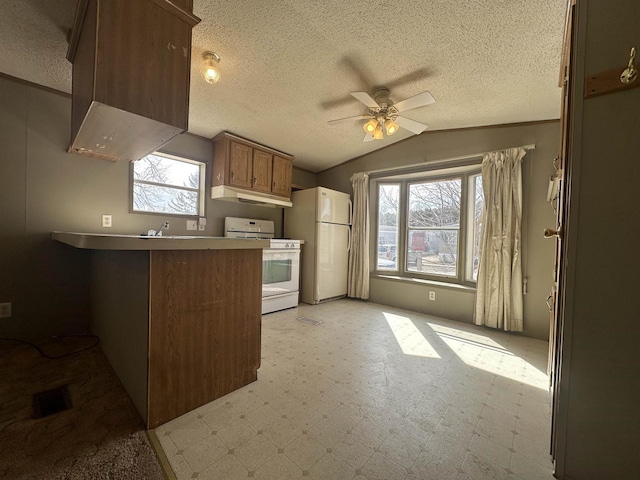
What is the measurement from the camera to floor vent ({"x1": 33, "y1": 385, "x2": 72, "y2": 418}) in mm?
1408

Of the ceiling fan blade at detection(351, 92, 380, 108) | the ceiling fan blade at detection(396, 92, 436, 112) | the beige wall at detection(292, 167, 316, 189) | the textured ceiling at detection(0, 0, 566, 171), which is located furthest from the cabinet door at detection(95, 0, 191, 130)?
the beige wall at detection(292, 167, 316, 189)

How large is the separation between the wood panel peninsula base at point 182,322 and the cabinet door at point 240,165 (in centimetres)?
172

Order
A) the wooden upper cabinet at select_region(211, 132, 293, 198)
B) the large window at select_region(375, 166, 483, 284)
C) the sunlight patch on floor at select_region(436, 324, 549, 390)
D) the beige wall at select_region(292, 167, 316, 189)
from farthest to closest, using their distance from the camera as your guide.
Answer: the beige wall at select_region(292, 167, 316, 189)
the large window at select_region(375, 166, 483, 284)
the wooden upper cabinet at select_region(211, 132, 293, 198)
the sunlight patch on floor at select_region(436, 324, 549, 390)

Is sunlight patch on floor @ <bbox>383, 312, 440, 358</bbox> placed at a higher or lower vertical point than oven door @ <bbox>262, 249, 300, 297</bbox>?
lower

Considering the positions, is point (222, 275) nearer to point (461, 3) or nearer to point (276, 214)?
point (461, 3)

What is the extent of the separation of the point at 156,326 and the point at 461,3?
2550mm

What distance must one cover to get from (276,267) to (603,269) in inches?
118

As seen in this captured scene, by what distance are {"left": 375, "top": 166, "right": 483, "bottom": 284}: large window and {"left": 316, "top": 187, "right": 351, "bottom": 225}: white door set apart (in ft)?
1.78

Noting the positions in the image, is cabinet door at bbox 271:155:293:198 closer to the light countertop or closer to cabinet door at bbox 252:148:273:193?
cabinet door at bbox 252:148:273:193

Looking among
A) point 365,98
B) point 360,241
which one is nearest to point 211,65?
point 365,98

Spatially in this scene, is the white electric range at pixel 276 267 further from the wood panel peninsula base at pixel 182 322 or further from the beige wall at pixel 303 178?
the wood panel peninsula base at pixel 182 322

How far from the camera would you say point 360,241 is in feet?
13.7

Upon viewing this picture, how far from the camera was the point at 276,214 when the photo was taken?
14.0 feet

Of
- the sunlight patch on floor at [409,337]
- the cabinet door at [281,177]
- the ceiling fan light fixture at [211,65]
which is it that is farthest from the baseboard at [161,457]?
the cabinet door at [281,177]
